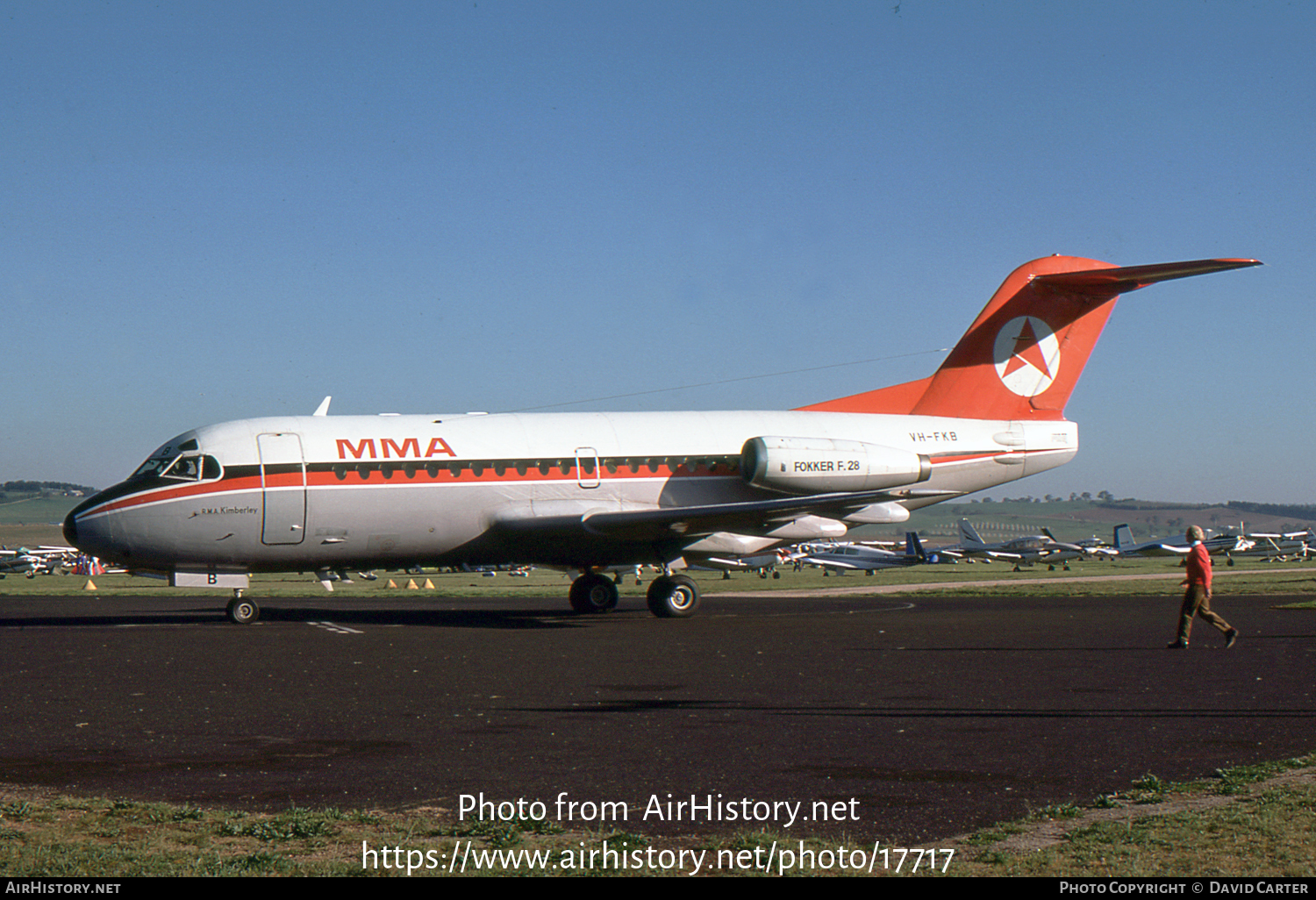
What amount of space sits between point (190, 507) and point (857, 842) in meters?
19.7

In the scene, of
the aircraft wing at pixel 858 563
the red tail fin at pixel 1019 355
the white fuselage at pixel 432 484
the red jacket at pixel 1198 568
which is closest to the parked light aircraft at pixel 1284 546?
the aircraft wing at pixel 858 563

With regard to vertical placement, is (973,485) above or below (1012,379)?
below

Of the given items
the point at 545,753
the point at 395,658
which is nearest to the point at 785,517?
the point at 395,658

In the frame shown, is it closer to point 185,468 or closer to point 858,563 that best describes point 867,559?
point 858,563

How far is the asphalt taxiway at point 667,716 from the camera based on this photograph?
301 inches

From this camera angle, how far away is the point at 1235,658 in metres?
15.4

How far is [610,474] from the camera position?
25578 mm

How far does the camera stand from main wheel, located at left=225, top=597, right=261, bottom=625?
24.2 m

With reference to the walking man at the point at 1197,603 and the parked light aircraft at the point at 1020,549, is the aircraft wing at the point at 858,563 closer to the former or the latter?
the parked light aircraft at the point at 1020,549

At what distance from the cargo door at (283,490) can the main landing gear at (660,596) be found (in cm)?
701

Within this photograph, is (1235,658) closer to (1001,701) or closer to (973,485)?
(1001,701)

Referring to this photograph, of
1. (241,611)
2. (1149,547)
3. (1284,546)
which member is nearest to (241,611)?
(241,611)

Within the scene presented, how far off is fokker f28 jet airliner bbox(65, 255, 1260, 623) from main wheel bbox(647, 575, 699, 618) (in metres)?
0.04

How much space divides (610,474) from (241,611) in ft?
27.5
